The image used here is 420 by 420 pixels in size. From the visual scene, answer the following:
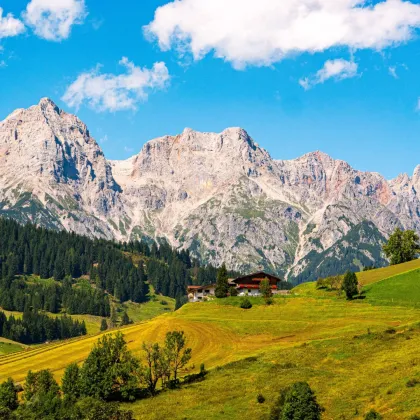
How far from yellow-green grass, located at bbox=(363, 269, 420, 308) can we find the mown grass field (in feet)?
6.07

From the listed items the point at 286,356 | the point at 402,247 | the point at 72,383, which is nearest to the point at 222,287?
the point at 286,356

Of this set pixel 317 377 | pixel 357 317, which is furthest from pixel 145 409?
pixel 357 317

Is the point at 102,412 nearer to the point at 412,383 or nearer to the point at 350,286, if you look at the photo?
the point at 412,383

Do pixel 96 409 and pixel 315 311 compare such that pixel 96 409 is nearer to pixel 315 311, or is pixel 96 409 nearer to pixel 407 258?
pixel 315 311

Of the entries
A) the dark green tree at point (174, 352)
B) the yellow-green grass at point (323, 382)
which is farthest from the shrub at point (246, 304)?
the dark green tree at point (174, 352)

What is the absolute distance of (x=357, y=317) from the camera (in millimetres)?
113000

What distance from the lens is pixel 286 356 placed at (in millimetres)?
87500

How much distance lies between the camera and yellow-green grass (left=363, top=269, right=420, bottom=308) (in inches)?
4860

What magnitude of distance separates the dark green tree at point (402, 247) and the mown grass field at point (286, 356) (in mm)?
49249

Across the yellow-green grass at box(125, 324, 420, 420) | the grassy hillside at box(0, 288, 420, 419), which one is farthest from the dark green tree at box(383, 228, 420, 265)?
the yellow-green grass at box(125, 324, 420, 420)

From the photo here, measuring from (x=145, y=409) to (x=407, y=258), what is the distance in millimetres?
135788

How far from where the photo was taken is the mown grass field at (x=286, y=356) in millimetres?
67562

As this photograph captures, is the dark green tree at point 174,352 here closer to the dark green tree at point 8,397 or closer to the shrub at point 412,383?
the dark green tree at point 8,397

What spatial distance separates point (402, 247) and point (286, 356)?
113222 mm
